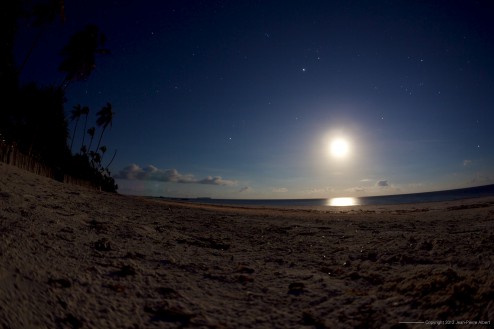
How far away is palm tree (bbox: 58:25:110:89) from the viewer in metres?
28.4

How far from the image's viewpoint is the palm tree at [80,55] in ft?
93.1

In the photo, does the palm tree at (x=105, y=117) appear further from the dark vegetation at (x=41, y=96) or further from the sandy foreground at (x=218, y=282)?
the sandy foreground at (x=218, y=282)

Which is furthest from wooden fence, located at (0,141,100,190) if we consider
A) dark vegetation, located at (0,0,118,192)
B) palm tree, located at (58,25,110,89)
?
palm tree, located at (58,25,110,89)

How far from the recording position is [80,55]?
93.5ft

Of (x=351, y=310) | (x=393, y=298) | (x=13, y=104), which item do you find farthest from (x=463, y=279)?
(x=13, y=104)

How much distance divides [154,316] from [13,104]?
29.7m

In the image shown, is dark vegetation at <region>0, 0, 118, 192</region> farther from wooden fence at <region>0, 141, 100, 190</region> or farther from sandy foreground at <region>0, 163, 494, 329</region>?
sandy foreground at <region>0, 163, 494, 329</region>

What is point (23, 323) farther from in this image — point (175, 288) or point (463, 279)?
point (463, 279)

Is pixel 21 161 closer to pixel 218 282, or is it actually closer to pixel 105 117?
pixel 218 282

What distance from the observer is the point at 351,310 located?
86.1 inches

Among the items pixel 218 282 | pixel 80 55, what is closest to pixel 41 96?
pixel 80 55

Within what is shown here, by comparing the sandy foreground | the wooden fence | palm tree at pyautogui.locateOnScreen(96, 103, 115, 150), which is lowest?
the sandy foreground

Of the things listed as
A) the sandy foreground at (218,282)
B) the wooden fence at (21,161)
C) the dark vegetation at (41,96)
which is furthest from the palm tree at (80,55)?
→ the sandy foreground at (218,282)

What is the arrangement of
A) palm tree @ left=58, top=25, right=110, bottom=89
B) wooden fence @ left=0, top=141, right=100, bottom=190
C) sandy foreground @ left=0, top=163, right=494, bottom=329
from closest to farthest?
1. sandy foreground @ left=0, top=163, right=494, bottom=329
2. wooden fence @ left=0, top=141, right=100, bottom=190
3. palm tree @ left=58, top=25, right=110, bottom=89
